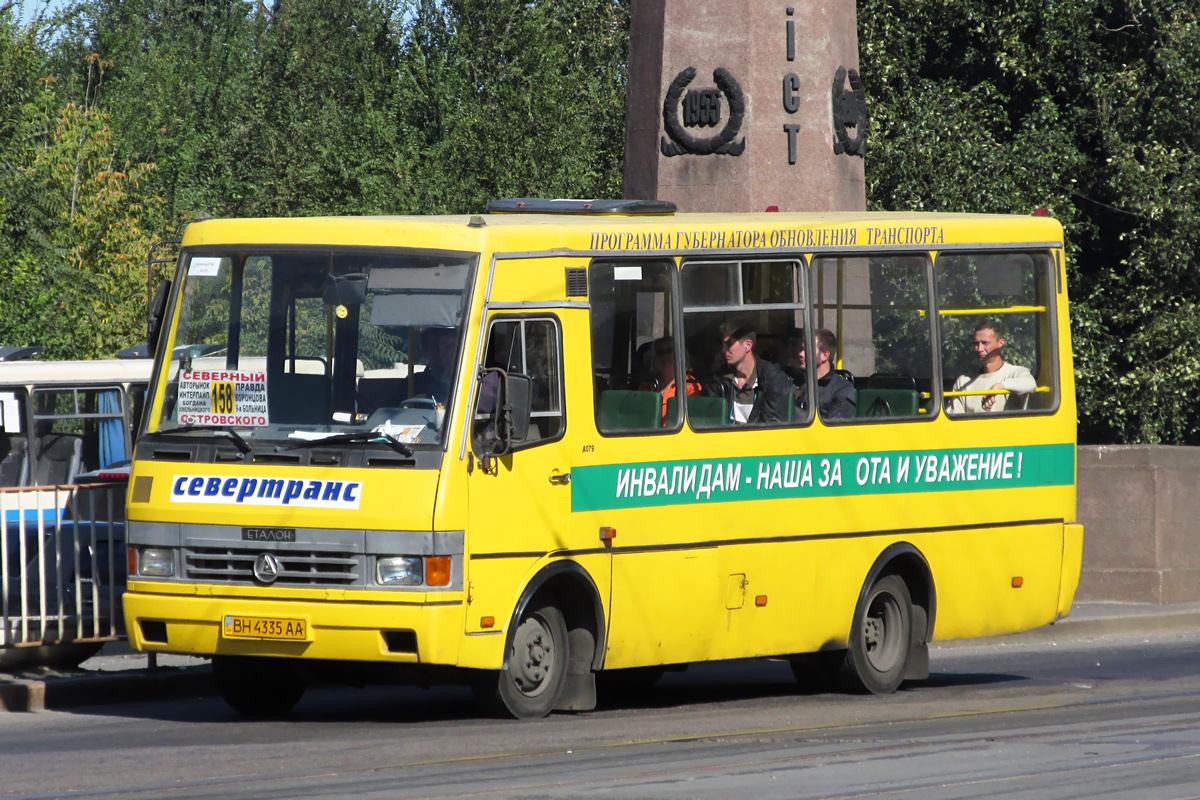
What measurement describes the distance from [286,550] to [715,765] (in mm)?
2488

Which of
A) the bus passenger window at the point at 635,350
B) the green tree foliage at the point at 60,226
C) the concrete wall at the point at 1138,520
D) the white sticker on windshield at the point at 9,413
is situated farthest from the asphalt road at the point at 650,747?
the green tree foliage at the point at 60,226

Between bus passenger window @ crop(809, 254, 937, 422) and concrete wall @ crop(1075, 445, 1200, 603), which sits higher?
bus passenger window @ crop(809, 254, 937, 422)

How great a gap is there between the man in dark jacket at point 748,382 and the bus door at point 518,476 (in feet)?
4.18

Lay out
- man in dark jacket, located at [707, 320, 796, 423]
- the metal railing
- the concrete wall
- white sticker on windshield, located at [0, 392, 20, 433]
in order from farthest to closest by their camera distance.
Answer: the concrete wall → white sticker on windshield, located at [0, 392, 20, 433] → man in dark jacket, located at [707, 320, 796, 423] → the metal railing

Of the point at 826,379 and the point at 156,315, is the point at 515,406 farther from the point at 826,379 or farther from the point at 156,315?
the point at 826,379

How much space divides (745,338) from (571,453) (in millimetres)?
1716

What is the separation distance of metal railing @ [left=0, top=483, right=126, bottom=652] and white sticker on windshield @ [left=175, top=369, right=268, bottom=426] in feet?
4.84

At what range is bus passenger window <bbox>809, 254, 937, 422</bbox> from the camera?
40.0 feet

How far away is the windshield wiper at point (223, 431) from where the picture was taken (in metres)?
10.0

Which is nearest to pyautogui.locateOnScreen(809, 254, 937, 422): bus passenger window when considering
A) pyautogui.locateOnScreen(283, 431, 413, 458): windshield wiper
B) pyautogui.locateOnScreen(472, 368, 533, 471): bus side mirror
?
pyautogui.locateOnScreen(472, 368, 533, 471): bus side mirror

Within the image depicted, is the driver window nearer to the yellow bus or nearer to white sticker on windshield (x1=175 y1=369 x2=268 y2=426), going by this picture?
the yellow bus

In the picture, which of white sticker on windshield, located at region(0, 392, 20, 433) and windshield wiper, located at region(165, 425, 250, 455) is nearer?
windshield wiper, located at region(165, 425, 250, 455)

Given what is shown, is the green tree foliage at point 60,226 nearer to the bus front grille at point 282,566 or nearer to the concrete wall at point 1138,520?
the concrete wall at point 1138,520

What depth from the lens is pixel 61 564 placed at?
11578 mm
